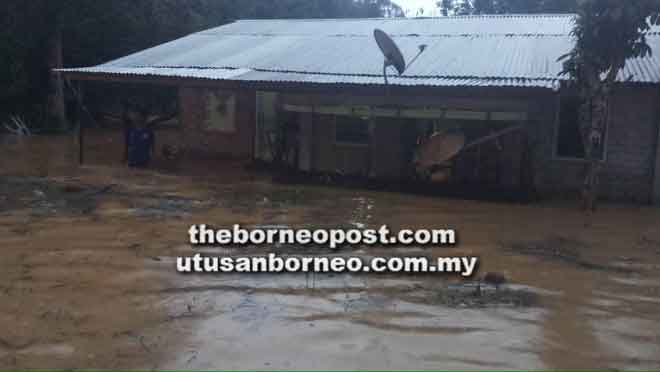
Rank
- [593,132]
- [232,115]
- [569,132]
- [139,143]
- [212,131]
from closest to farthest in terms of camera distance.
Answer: [593,132] < [569,132] < [139,143] < [232,115] < [212,131]

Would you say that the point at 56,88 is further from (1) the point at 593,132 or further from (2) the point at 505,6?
(2) the point at 505,6

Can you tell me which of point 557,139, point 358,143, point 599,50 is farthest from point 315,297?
point 358,143

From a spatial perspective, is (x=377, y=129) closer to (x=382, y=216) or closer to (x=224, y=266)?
(x=382, y=216)

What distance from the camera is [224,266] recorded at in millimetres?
7309

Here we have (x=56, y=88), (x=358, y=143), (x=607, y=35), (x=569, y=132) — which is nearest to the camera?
(x=607, y=35)

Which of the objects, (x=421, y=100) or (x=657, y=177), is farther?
(x=421, y=100)

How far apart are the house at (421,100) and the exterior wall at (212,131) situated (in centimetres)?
4

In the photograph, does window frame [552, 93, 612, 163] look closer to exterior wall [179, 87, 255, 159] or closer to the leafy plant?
the leafy plant

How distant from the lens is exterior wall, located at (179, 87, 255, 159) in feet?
53.9

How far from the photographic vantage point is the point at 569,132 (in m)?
12.6

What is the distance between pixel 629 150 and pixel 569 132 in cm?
106

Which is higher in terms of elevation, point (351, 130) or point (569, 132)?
point (569, 132)

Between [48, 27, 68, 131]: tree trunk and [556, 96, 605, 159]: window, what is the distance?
52.8ft

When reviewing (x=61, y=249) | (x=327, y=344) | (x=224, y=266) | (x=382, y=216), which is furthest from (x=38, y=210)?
(x=327, y=344)
